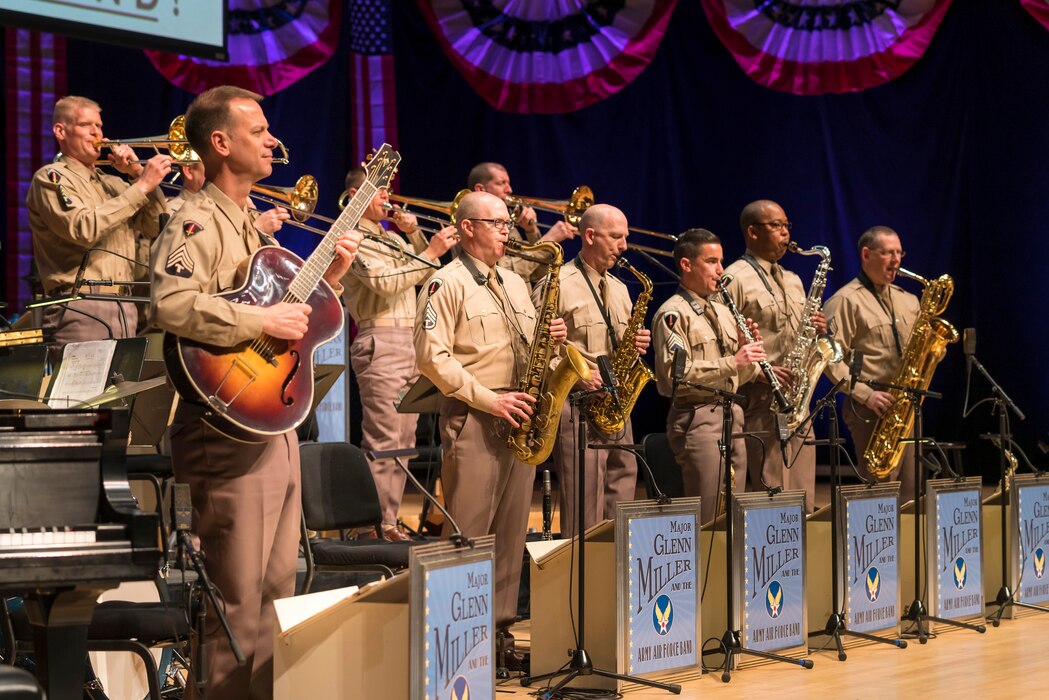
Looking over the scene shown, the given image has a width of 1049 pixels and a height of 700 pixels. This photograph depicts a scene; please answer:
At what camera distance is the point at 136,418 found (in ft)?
14.9

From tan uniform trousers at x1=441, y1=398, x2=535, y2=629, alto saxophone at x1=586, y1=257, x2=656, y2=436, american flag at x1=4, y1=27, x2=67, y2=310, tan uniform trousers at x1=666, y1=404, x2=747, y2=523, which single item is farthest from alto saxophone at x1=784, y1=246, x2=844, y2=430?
american flag at x1=4, y1=27, x2=67, y2=310

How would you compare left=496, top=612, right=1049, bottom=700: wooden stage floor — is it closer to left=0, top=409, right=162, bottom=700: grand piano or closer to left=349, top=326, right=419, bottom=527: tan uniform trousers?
left=349, top=326, right=419, bottom=527: tan uniform trousers

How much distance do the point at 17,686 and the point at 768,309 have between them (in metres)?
4.68

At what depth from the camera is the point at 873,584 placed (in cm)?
550

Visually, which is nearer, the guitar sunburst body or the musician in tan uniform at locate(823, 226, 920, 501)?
the guitar sunburst body

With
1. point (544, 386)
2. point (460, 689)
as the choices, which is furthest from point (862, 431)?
point (460, 689)

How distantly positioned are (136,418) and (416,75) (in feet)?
18.9

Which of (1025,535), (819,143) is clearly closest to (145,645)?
(1025,535)

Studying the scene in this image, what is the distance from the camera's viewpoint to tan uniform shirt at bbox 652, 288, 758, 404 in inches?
227

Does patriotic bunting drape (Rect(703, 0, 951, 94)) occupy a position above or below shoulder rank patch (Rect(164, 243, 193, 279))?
above

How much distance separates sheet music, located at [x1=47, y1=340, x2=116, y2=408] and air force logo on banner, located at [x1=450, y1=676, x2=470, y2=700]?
136 centimetres

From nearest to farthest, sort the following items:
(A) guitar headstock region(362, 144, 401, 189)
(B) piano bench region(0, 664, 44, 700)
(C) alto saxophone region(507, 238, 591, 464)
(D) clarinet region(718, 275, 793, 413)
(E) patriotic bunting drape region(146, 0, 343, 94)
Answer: (B) piano bench region(0, 664, 44, 700) → (A) guitar headstock region(362, 144, 401, 189) → (C) alto saxophone region(507, 238, 591, 464) → (D) clarinet region(718, 275, 793, 413) → (E) patriotic bunting drape region(146, 0, 343, 94)

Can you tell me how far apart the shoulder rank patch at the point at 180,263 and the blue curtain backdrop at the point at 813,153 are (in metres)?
5.47

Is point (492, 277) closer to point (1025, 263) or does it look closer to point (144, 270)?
point (144, 270)
